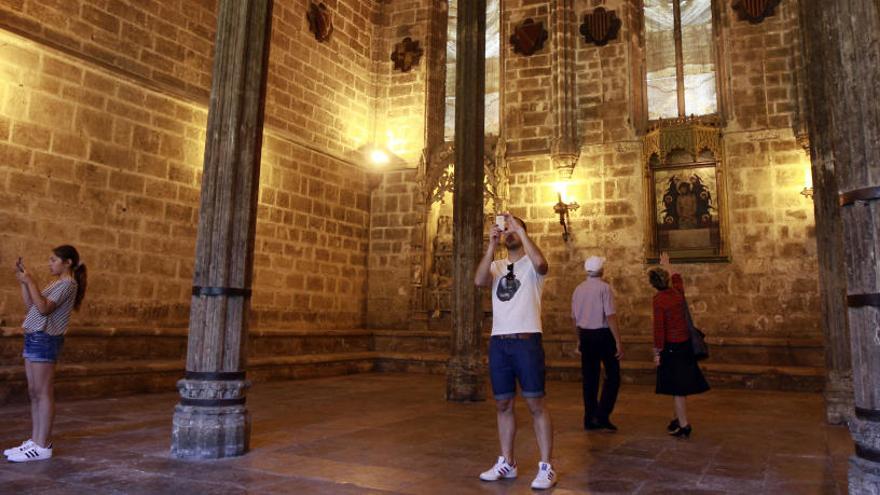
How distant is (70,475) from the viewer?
365 cm

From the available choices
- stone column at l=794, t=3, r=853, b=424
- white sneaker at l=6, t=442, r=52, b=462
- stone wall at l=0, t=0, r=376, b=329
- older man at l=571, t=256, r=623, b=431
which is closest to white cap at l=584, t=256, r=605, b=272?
older man at l=571, t=256, r=623, b=431

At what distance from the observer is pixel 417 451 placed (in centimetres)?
449

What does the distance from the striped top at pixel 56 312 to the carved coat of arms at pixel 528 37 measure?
32.2 ft

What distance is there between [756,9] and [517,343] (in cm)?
964

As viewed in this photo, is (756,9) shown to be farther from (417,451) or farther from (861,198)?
(417,451)

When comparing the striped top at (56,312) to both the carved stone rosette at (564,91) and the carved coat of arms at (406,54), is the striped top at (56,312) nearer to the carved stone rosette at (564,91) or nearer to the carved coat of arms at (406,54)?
the carved stone rosette at (564,91)

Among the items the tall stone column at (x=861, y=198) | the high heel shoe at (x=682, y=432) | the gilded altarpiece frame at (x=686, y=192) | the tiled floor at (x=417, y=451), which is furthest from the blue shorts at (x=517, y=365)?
the gilded altarpiece frame at (x=686, y=192)

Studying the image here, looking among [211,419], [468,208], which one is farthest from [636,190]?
[211,419]

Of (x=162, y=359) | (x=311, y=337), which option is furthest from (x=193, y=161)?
(x=311, y=337)

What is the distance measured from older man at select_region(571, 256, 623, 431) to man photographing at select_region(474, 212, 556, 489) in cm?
206

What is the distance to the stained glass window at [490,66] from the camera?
12703 millimetres

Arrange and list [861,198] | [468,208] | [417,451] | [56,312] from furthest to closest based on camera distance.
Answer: [468,208] < [417,451] < [56,312] < [861,198]

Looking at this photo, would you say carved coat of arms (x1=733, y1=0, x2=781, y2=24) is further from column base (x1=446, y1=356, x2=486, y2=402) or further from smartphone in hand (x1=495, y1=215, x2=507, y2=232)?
smartphone in hand (x1=495, y1=215, x2=507, y2=232)

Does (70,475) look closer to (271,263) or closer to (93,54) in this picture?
(93,54)
